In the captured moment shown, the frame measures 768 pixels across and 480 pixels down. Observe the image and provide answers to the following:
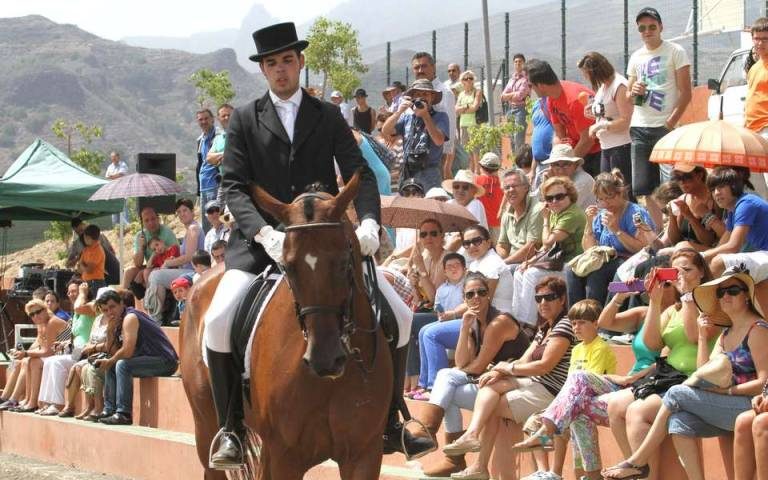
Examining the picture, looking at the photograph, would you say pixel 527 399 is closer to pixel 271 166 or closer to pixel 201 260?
pixel 271 166

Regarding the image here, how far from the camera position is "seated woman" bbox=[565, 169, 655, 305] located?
1187 centimetres

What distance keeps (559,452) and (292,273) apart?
3876 mm

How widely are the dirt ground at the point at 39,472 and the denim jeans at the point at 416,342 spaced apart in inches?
151

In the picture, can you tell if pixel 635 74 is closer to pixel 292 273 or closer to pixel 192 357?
pixel 192 357

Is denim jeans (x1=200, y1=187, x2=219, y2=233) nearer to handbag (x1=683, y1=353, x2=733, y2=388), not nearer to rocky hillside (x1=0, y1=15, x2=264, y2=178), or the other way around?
handbag (x1=683, y1=353, x2=733, y2=388)

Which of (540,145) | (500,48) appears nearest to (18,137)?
(500,48)

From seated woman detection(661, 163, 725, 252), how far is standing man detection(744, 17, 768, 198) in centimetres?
183

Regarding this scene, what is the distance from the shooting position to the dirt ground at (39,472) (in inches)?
591

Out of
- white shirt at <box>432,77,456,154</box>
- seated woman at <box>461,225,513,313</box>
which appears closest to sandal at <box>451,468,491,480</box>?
seated woman at <box>461,225,513,313</box>

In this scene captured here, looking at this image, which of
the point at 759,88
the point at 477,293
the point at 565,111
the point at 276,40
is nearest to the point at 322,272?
the point at 276,40

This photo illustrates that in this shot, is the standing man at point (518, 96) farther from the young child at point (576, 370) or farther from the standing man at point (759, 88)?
the young child at point (576, 370)

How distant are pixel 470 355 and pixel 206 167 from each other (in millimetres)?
8718

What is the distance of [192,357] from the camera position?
9.48 m

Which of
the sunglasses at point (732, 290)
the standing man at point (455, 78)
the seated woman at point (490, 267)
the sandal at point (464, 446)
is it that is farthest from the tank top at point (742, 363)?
the standing man at point (455, 78)
